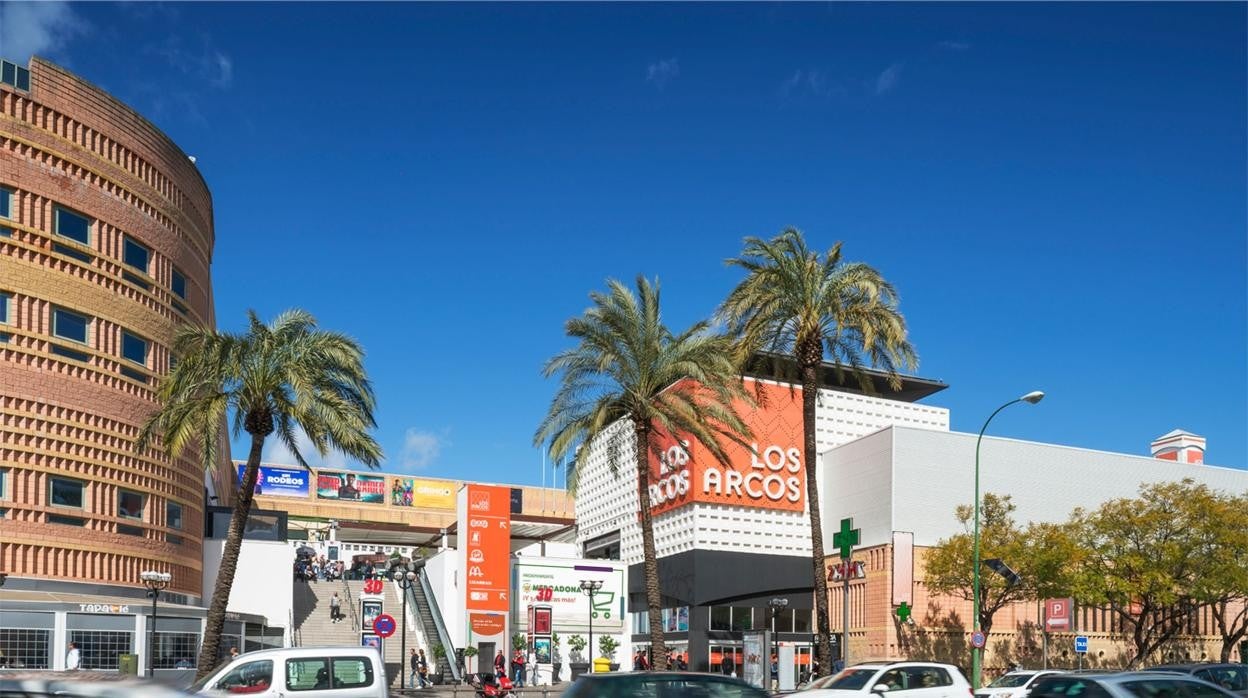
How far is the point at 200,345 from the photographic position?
3509cm

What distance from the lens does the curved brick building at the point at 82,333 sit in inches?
1486

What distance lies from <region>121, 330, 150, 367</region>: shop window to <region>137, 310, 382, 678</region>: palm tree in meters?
7.49

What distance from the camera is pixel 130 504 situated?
41750mm

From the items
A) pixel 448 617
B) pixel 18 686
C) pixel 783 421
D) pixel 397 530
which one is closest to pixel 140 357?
pixel 448 617

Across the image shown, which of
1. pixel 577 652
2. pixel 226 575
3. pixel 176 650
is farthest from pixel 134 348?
pixel 577 652

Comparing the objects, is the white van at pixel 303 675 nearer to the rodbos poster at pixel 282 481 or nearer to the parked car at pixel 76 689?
the parked car at pixel 76 689

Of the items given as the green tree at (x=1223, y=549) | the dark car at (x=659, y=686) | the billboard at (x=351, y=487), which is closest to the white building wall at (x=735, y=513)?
the green tree at (x=1223, y=549)

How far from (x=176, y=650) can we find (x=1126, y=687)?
112 ft

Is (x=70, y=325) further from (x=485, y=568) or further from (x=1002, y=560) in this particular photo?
(x=1002, y=560)

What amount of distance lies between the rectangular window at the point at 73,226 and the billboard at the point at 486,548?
2070cm

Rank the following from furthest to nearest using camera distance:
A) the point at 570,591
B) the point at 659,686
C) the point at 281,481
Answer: the point at 281,481
the point at 570,591
the point at 659,686

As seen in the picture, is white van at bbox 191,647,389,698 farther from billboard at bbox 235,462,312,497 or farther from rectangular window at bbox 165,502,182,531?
billboard at bbox 235,462,312,497

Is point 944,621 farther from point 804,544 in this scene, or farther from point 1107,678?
point 1107,678

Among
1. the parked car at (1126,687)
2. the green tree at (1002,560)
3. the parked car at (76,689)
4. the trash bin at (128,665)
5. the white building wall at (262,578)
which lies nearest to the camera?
the parked car at (76,689)
